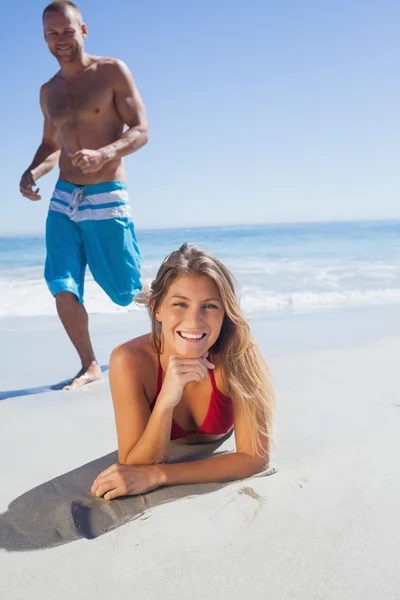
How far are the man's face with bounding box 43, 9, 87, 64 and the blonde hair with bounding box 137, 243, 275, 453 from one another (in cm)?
208

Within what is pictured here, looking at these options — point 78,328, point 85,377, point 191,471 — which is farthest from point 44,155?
point 191,471

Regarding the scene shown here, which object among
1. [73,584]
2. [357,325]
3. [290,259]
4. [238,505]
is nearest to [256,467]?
[238,505]

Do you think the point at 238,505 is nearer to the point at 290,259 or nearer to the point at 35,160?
the point at 35,160

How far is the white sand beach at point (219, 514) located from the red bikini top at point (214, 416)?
0.14 meters

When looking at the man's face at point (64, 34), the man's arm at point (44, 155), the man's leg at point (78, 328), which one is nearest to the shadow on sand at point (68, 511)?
the man's leg at point (78, 328)

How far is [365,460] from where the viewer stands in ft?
8.05

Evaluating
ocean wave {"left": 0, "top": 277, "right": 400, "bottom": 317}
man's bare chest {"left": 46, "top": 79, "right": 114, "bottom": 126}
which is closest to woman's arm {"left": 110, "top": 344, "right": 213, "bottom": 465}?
man's bare chest {"left": 46, "top": 79, "right": 114, "bottom": 126}

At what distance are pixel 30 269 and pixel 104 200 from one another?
10335mm

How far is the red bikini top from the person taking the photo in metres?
2.41

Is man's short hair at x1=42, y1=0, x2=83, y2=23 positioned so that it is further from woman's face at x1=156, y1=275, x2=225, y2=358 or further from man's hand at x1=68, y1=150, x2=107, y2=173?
woman's face at x1=156, y1=275, x2=225, y2=358

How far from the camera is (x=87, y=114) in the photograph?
12.9 ft

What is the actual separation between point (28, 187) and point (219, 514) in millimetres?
2643

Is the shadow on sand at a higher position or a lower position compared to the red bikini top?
lower

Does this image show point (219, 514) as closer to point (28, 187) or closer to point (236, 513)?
point (236, 513)
